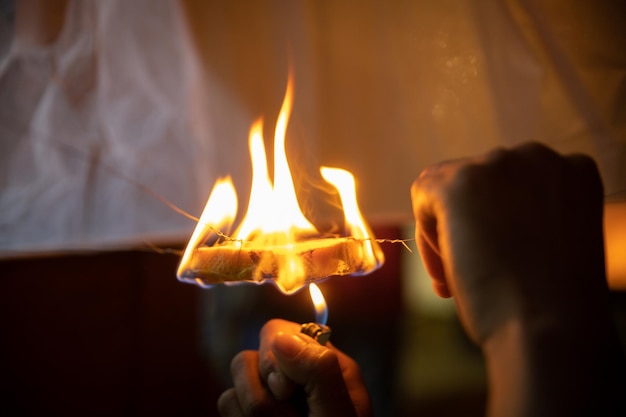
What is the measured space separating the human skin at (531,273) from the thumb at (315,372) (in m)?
0.18

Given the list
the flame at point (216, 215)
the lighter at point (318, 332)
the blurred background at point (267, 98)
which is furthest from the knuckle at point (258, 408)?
the blurred background at point (267, 98)

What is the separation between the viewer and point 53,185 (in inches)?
35.3

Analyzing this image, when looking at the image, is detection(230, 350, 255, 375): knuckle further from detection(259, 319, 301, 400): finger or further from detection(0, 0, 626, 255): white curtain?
detection(0, 0, 626, 255): white curtain

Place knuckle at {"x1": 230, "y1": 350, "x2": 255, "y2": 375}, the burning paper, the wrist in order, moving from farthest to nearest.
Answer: knuckle at {"x1": 230, "y1": 350, "x2": 255, "y2": 375} → the burning paper → the wrist

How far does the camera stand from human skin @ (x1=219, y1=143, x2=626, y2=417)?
0.44 metres

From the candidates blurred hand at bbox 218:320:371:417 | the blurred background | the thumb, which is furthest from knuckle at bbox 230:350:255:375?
the blurred background

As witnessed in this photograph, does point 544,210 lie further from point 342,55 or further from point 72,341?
point 72,341

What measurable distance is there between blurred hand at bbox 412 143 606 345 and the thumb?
0.59ft

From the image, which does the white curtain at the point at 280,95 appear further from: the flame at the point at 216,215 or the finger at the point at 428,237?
the finger at the point at 428,237

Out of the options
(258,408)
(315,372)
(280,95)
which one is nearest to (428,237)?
(315,372)

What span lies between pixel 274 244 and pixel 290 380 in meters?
0.17

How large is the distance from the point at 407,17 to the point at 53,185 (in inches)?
27.4

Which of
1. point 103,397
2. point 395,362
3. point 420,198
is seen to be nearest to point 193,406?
point 103,397

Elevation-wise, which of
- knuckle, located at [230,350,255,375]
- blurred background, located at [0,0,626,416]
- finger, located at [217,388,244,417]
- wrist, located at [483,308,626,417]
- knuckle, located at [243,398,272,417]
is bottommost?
finger, located at [217,388,244,417]
